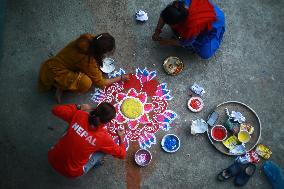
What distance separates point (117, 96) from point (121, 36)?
906mm

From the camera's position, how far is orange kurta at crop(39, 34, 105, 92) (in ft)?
14.8

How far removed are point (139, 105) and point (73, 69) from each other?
3.57ft

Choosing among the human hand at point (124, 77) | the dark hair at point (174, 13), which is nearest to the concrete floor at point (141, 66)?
the human hand at point (124, 77)

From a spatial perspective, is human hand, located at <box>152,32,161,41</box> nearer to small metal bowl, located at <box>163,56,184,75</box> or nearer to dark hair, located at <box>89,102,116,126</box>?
small metal bowl, located at <box>163,56,184,75</box>

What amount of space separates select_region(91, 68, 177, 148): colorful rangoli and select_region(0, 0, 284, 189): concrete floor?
12 centimetres

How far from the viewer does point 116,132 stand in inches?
203

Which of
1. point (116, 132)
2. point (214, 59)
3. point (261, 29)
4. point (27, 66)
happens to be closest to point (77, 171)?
point (116, 132)

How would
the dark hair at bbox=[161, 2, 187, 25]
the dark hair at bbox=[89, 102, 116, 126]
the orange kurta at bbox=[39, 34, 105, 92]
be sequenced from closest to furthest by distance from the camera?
the dark hair at bbox=[89, 102, 116, 126]
the orange kurta at bbox=[39, 34, 105, 92]
the dark hair at bbox=[161, 2, 187, 25]

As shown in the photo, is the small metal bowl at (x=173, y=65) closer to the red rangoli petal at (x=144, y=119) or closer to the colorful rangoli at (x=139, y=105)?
the colorful rangoli at (x=139, y=105)

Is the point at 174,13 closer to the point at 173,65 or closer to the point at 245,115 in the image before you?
the point at 173,65

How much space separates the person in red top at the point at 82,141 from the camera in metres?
4.12

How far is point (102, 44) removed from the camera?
431cm

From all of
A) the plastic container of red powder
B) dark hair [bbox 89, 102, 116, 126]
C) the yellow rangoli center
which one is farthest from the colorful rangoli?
dark hair [bbox 89, 102, 116, 126]

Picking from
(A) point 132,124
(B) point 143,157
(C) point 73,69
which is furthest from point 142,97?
(C) point 73,69
